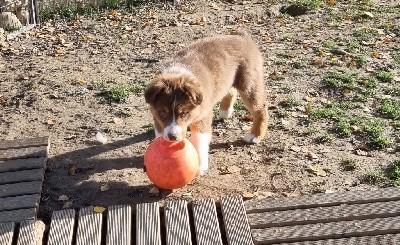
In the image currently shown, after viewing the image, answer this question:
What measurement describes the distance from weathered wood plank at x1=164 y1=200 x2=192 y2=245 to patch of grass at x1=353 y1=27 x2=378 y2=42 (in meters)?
5.30

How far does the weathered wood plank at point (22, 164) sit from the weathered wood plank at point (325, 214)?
2.20m

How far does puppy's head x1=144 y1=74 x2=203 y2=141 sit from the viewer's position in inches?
193

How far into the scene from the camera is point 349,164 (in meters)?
5.62

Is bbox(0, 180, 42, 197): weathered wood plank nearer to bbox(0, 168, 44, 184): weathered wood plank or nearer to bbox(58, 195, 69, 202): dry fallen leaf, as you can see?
bbox(0, 168, 44, 184): weathered wood plank

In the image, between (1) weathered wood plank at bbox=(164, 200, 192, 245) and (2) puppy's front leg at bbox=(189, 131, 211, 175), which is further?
(2) puppy's front leg at bbox=(189, 131, 211, 175)

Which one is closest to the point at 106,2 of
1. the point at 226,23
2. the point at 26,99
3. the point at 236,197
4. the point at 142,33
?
the point at 142,33

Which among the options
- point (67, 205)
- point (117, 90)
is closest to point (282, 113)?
point (117, 90)

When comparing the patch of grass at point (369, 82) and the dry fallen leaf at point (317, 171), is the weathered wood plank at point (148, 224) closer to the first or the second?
the dry fallen leaf at point (317, 171)

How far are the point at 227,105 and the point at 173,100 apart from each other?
1.72m

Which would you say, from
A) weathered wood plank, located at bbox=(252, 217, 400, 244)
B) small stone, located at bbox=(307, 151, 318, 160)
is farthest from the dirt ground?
weathered wood plank, located at bbox=(252, 217, 400, 244)

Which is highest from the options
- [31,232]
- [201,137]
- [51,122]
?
[201,137]

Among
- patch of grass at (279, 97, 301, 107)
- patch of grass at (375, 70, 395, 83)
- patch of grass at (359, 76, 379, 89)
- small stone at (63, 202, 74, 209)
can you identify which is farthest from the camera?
patch of grass at (375, 70, 395, 83)

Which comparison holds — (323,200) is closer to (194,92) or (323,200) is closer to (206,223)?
(206,223)

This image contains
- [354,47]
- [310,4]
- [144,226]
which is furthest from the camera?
[310,4]
